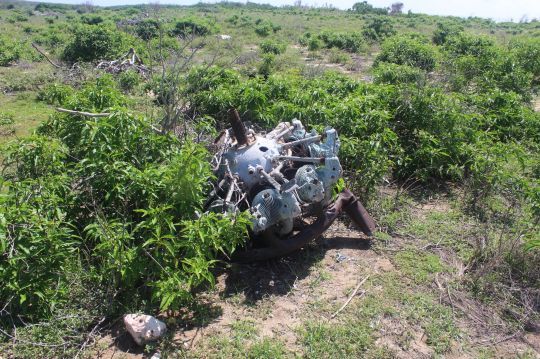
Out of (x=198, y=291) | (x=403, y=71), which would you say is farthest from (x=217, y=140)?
(x=403, y=71)

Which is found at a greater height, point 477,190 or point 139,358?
point 477,190

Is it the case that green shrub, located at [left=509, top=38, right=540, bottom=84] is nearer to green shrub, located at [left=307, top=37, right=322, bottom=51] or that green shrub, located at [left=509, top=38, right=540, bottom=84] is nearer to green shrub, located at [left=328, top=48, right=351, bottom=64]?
green shrub, located at [left=328, top=48, right=351, bottom=64]

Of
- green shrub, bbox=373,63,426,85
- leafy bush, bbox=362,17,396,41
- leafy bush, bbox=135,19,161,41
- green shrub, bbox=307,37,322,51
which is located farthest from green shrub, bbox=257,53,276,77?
leafy bush, bbox=362,17,396,41

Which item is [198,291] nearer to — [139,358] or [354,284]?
[139,358]

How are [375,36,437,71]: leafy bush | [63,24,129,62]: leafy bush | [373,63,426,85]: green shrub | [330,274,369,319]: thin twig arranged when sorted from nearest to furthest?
[330,274,369,319]: thin twig
[373,63,426,85]: green shrub
[375,36,437,71]: leafy bush
[63,24,129,62]: leafy bush

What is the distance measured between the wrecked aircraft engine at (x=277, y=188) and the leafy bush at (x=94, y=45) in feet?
36.5

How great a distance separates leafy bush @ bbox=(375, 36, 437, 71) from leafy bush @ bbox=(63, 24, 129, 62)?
330 inches

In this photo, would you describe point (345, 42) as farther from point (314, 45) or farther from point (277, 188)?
point (277, 188)

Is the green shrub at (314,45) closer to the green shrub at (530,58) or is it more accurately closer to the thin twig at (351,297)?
the green shrub at (530,58)

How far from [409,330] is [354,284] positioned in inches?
27.8

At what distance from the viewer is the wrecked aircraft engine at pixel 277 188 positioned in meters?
4.03

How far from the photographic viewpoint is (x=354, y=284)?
4.25m

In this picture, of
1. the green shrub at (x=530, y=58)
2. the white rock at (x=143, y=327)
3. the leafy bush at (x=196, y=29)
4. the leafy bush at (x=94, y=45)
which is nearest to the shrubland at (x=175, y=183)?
the white rock at (x=143, y=327)

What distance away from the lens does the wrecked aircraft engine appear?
403 centimetres
